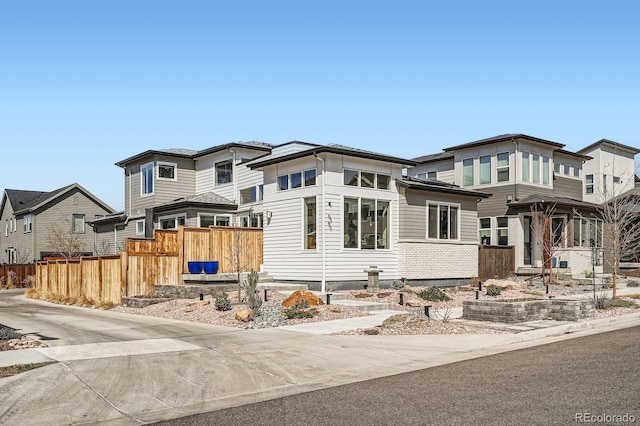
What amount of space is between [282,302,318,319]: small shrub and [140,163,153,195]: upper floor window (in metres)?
20.3

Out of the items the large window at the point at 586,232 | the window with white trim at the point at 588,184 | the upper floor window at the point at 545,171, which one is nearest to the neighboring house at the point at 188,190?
the upper floor window at the point at 545,171

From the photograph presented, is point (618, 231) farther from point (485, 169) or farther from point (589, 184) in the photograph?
point (589, 184)

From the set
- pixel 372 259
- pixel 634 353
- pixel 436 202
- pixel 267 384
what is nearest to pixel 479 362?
pixel 634 353

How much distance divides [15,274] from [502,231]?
32227 millimetres

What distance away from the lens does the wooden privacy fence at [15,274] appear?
1544 inches

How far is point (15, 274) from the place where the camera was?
3981 centimetres

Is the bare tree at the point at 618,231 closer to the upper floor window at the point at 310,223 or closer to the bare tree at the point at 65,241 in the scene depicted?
the upper floor window at the point at 310,223

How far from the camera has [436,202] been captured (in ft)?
90.6

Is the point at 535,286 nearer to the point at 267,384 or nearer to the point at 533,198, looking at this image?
the point at 533,198

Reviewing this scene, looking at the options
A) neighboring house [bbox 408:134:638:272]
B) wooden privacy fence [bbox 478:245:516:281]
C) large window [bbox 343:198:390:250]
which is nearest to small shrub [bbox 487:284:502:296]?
large window [bbox 343:198:390:250]

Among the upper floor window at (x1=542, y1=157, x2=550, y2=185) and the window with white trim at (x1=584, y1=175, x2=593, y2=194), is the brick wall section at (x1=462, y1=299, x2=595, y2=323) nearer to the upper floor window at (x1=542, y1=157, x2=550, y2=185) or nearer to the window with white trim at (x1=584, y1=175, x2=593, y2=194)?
the upper floor window at (x1=542, y1=157, x2=550, y2=185)

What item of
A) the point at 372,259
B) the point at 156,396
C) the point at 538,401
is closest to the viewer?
the point at 538,401

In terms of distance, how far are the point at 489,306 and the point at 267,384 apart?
8.42 m

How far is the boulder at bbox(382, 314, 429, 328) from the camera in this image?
14.5 m
